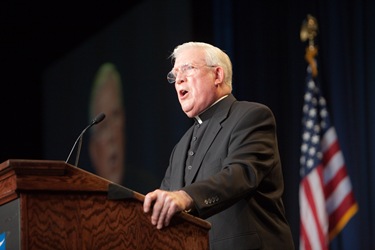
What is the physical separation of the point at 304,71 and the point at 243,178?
3602mm

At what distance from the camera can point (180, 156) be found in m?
3.06

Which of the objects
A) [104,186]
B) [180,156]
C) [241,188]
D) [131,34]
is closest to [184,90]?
[180,156]

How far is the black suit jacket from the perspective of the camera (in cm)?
244

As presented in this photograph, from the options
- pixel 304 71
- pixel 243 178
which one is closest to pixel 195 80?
pixel 243 178

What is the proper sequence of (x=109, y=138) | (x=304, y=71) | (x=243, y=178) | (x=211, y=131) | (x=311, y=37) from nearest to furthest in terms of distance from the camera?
(x=243, y=178) → (x=211, y=131) → (x=311, y=37) → (x=304, y=71) → (x=109, y=138)

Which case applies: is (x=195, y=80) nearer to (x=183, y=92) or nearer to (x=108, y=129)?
(x=183, y=92)

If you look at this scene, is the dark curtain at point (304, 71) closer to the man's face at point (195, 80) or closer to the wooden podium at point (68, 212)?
the man's face at point (195, 80)

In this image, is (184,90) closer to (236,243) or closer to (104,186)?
(236,243)

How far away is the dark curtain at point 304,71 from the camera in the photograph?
216 inches

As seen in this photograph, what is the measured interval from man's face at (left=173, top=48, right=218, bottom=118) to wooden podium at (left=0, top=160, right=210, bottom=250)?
103 centimetres

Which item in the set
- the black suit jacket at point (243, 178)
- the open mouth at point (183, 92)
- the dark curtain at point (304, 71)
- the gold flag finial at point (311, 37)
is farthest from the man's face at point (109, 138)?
the black suit jacket at point (243, 178)

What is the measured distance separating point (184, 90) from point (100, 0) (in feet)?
12.0

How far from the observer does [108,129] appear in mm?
6203

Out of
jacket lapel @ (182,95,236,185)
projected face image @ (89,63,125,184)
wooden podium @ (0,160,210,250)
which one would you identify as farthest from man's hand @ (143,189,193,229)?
projected face image @ (89,63,125,184)
